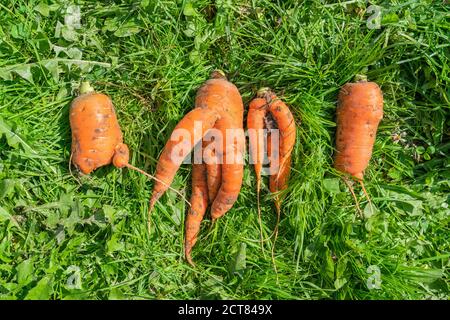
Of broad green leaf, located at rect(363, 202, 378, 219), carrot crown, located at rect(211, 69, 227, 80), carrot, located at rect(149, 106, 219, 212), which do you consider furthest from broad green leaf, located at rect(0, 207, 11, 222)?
broad green leaf, located at rect(363, 202, 378, 219)

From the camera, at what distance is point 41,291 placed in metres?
2.80

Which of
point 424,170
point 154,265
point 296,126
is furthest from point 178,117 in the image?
point 424,170

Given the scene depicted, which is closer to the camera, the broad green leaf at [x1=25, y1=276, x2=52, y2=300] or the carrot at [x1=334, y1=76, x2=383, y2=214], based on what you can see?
the broad green leaf at [x1=25, y1=276, x2=52, y2=300]

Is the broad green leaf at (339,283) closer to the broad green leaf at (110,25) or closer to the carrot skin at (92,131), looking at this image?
the carrot skin at (92,131)

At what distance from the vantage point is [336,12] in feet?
9.80

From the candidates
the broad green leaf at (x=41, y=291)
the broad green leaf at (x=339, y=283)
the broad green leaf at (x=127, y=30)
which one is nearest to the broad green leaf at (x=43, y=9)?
the broad green leaf at (x=127, y=30)

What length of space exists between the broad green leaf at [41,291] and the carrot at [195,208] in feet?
2.91

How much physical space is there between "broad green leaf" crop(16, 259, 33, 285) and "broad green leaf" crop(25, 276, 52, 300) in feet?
0.35

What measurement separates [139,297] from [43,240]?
75cm

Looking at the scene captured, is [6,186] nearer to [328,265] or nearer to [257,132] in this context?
[257,132]

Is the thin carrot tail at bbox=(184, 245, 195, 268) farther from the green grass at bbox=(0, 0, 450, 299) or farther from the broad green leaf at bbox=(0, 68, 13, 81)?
the broad green leaf at bbox=(0, 68, 13, 81)

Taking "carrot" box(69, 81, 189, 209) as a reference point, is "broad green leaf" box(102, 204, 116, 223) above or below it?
below

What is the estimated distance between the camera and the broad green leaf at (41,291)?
279 cm

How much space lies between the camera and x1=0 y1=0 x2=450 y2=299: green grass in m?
2.92
